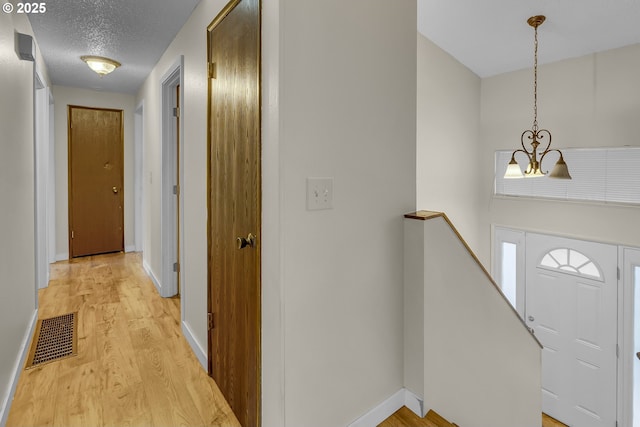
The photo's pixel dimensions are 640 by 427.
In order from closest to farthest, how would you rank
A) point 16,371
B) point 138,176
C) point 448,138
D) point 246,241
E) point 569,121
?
point 246,241 → point 16,371 → point 569,121 → point 448,138 → point 138,176

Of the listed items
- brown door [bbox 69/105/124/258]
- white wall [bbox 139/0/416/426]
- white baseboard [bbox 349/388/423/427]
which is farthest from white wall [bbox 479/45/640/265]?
brown door [bbox 69/105/124/258]

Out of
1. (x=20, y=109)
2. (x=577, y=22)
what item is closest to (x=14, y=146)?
(x=20, y=109)

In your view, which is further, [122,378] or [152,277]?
[152,277]

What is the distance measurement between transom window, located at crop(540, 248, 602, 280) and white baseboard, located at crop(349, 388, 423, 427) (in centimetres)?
342

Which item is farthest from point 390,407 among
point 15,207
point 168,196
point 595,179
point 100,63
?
point 595,179

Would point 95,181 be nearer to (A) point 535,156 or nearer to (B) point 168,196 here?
(B) point 168,196

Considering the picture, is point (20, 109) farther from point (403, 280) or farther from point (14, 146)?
point (403, 280)

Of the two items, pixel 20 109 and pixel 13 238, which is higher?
pixel 20 109

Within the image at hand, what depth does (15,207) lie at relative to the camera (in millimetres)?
2020

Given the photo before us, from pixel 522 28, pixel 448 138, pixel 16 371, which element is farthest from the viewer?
pixel 448 138

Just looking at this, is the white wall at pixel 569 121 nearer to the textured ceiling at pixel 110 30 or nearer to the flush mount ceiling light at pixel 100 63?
the textured ceiling at pixel 110 30

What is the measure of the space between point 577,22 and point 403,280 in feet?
11.0

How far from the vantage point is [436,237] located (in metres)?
1.65

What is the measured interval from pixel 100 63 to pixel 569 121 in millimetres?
4813
